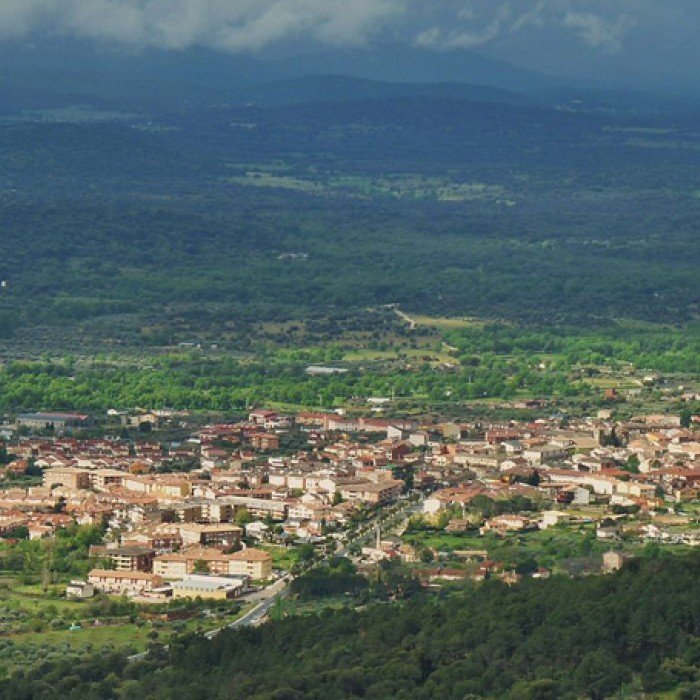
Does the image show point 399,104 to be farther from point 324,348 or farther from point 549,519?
point 549,519

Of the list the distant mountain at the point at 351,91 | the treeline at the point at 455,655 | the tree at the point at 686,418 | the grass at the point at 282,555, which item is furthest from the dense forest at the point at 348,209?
the treeline at the point at 455,655

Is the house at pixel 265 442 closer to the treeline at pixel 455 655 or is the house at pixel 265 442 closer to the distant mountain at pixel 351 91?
the treeline at pixel 455 655

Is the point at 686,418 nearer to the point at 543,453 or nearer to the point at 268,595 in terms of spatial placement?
the point at 543,453

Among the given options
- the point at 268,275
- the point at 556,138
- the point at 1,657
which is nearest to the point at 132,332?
the point at 268,275

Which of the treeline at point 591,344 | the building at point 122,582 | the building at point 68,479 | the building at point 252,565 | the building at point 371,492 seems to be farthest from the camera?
A: the treeline at point 591,344

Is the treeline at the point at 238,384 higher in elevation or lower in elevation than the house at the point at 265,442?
Answer: lower

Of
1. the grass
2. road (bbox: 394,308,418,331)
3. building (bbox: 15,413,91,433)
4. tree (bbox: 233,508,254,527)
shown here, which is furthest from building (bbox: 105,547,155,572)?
road (bbox: 394,308,418,331)

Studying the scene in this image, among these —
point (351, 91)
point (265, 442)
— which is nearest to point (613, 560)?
point (265, 442)
